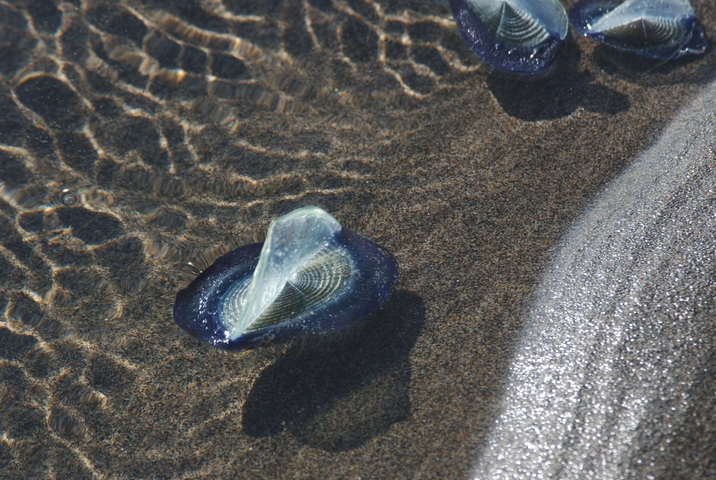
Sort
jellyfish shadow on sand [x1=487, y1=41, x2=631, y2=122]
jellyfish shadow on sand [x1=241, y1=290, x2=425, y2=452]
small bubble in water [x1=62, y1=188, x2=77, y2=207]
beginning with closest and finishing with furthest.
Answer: jellyfish shadow on sand [x1=241, y1=290, x2=425, y2=452], small bubble in water [x1=62, y1=188, x2=77, y2=207], jellyfish shadow on sand [x1=487, y1=41, x2=631, y2=122]

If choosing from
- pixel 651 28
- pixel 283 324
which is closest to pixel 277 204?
pixel 283 324

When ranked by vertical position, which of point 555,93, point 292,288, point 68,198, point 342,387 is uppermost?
point 555,93

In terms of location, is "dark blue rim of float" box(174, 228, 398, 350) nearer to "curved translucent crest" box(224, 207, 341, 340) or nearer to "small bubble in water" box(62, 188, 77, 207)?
"curved translucent crest" box(224, 207, 341, 340)

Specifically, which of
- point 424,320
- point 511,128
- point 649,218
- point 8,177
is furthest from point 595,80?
point 8,177

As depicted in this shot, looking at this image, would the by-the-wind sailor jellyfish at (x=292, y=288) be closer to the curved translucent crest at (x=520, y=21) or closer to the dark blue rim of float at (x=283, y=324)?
the dark blue rim of float at (x=283, y=324)

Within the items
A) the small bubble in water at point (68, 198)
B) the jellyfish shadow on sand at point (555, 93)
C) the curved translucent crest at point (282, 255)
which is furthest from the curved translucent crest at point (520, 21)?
the small bubble in water at point (68, 198)

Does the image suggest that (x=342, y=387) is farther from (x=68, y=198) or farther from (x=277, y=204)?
(x=68, y=198)

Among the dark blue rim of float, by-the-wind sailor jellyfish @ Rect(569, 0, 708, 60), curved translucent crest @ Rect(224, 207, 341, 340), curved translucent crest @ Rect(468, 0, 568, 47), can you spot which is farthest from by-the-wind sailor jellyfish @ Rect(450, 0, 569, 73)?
curved translucent crest @ Rect(224, 207, 341, 340)
